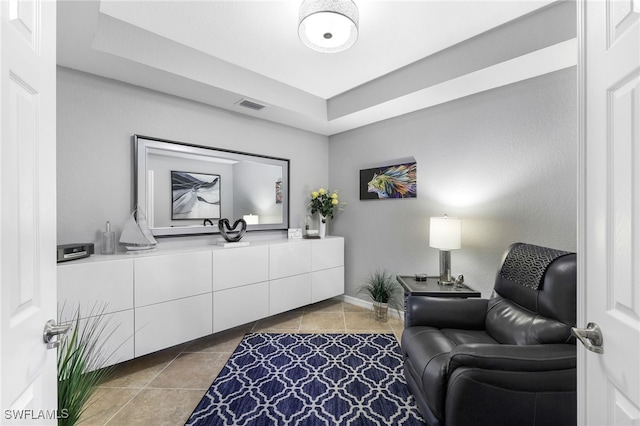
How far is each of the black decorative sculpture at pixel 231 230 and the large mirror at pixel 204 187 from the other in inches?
6.8

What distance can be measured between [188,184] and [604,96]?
9.97 feet

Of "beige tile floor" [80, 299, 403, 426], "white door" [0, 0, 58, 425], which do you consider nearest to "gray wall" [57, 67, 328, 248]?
"beige tile floor" [80, 299, 403, 426]

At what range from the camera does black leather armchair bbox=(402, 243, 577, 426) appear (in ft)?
4.07

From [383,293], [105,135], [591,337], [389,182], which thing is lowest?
[383,293]

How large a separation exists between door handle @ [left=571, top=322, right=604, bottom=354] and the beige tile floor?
206 centimetres

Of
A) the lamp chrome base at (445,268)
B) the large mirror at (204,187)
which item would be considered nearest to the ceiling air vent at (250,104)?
the large mirror at (204,187)

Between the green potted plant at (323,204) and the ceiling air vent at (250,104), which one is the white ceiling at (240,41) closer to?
the ceiling air vent at (250,104)

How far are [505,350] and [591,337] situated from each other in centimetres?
62

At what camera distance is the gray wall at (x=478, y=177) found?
2287 millimetres

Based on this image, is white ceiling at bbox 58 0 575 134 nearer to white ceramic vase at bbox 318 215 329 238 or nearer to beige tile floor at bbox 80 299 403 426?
white ceramic vase at bbox 318 215 329 238

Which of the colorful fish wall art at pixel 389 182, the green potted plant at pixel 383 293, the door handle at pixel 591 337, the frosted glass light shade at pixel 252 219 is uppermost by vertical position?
the colorful fish wall art at pixel 389 182

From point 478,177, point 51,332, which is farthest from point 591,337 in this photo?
point 478,177

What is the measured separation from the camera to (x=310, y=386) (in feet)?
6.77

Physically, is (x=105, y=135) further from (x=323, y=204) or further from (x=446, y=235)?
(x=446, y=235)
